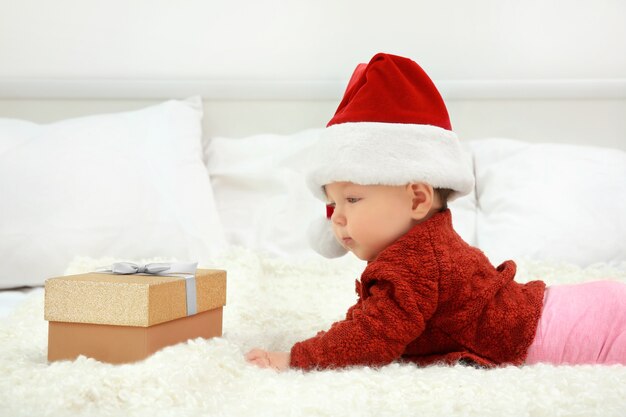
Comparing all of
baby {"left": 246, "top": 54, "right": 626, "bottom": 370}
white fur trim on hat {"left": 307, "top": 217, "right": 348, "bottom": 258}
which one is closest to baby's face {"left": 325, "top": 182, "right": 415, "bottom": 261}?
baby {"left": 246, "top": 54, "right": 626, "bottom": 370}

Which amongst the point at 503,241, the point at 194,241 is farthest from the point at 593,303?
the point at 194,241

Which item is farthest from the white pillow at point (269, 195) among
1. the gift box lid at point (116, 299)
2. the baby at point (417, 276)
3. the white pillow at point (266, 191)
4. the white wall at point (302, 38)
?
the gift box lid at point (116, 299)

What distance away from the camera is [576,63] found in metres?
2.17

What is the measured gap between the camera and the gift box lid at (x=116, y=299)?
85 cm

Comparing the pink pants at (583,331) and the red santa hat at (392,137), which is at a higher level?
the red santa hat at (392,137)

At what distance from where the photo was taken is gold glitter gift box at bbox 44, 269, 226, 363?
2.79ft

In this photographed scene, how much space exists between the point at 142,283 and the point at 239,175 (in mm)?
1144

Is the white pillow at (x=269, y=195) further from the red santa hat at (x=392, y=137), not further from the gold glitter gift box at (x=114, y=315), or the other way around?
the gold glitter gift box at (x=114, y=315)

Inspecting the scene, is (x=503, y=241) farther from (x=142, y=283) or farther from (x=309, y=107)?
(x=142, y=283)

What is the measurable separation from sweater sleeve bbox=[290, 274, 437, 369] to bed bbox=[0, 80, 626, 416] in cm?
4

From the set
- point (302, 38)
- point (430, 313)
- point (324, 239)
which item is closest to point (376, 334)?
point (430, 313)

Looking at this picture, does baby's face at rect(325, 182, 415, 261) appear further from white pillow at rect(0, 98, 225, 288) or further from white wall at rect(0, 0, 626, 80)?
white wall at rect(0, 0, 626, 80)

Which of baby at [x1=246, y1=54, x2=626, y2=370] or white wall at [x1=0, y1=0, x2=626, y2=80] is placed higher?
white wall at [x1=0, y1=0, x2=626, y2=80]

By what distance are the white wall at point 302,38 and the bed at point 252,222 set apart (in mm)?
87
